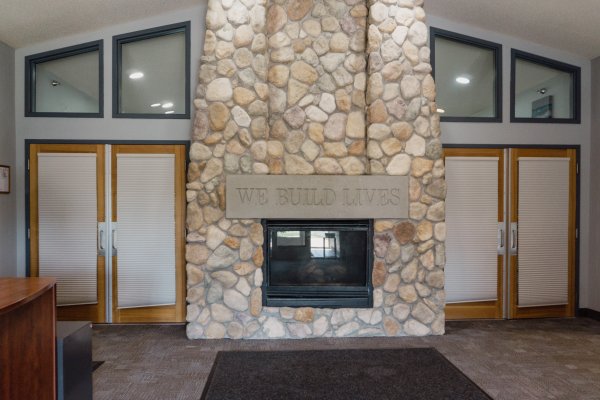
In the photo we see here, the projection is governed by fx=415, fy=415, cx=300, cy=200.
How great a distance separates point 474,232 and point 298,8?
307 centimetres

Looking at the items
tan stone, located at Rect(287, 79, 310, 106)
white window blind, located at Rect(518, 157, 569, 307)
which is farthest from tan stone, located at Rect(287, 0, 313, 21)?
white window blind, located at Rect(518, 157, 569, 307)

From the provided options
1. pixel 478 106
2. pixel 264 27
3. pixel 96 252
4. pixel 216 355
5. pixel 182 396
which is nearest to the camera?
pixel 182 396

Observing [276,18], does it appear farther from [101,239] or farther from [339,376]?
[339,376]

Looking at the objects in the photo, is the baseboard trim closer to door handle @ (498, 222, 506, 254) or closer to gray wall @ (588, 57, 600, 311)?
gray wall @ (588, 57, 600, 311)

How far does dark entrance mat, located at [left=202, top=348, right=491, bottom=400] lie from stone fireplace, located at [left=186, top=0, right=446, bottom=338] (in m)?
0.50

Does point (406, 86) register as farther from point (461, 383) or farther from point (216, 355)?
point (216, 355)

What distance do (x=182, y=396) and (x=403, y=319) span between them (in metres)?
2.20

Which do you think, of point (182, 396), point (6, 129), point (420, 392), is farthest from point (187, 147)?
point (420, 392)

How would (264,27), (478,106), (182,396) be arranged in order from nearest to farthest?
(182,396) → (264,27) → (478,106)

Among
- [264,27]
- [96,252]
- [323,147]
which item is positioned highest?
[264,27]

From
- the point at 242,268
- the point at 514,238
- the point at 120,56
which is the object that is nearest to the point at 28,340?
the point at 242,268

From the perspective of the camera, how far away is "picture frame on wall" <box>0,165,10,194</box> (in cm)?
418

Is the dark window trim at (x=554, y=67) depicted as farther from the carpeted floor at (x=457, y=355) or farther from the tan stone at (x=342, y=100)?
the carpeted floor at (x=457, y=355)

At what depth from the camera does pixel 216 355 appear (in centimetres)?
358
